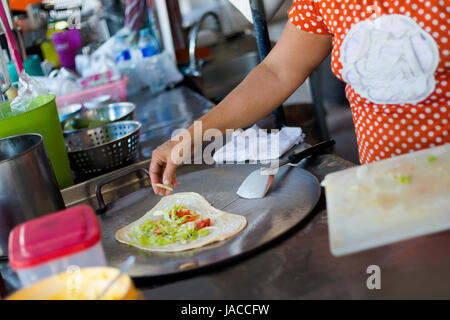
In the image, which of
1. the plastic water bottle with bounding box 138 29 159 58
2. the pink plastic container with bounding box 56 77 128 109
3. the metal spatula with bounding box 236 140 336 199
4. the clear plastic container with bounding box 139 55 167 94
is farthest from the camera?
the plastic water bottle with bounding box 138 29 159 58

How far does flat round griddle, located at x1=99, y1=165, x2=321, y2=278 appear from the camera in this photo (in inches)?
46.6

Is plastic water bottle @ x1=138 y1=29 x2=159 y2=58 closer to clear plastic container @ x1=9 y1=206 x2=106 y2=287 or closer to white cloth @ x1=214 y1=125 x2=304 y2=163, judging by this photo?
white cloth @ x1=214 y1=125 x2=304 y2=163

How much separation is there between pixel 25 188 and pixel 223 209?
1.74 feet

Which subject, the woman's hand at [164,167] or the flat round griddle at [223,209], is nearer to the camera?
the flat round griddle at [223,209]

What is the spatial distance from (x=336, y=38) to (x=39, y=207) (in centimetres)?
94

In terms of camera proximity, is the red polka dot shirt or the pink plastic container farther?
the pink plastic container

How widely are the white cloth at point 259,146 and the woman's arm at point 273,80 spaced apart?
0.12 m

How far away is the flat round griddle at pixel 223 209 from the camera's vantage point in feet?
3.89

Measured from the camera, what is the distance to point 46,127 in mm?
1758

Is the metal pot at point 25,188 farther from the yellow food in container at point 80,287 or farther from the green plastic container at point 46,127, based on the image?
the yellow food in container at point 80,287

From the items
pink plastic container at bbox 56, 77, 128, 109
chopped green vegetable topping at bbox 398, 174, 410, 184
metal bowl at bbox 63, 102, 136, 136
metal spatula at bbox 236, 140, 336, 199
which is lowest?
metal spatula at bbox 236, 140, 336, 199

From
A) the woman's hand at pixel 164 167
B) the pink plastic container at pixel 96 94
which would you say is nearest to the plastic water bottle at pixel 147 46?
the pink plastic container at pixel 96 94

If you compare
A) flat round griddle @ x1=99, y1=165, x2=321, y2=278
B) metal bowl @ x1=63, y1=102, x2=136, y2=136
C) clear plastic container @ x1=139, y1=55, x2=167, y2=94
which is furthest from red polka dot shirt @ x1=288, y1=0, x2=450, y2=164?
clear plastic container @ x1=139, y1=55, x2=167, y2=94

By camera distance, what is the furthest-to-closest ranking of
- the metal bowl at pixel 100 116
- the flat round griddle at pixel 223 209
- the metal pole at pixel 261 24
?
the metal bowl at pixel 100 116
the metal pole at pixel 261 24
the flat round griddle at pixel 223 209
